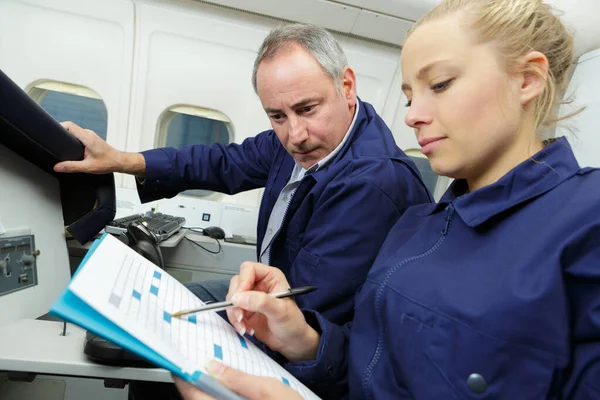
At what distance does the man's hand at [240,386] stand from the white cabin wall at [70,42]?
2.61m

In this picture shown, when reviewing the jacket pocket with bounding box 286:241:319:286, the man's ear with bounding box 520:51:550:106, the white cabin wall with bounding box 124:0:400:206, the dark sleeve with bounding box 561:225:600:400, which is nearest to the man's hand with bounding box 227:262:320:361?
the jacket pocket with bounding box 286:241:319:286

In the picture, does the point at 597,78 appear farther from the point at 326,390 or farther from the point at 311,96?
the point at 326,390

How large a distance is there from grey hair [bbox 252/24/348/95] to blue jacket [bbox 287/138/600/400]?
2.02 feet

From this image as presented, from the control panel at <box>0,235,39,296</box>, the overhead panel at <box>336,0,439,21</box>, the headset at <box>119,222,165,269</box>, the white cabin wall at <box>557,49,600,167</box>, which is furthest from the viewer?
the white cabin wall at <box>557,49,600,167</box>

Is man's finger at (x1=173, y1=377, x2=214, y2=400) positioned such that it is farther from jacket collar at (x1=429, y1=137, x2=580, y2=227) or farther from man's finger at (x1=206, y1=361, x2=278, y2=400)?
jacket collar at (x1=429, y1=137, x2=580, y2=227)

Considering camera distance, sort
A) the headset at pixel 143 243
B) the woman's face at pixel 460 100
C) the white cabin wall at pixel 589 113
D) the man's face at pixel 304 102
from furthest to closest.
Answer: the white cabin wall at pixel 589 113 → the headset at pixel 143 243 → the man's face at pixel 304 102 → the woman's face at pixel 460 100

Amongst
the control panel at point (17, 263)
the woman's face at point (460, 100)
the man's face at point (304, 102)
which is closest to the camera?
the woman's face at point (460, 100)

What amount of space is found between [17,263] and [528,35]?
124 centimetres

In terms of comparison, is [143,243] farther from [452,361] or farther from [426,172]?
[426,172]

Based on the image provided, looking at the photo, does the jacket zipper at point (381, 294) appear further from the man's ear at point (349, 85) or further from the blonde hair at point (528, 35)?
the man's ear at point (349, 85)

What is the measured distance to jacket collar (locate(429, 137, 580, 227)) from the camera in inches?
24.3

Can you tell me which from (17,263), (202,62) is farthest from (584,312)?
(202,62)

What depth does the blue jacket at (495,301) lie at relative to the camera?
0.52 m

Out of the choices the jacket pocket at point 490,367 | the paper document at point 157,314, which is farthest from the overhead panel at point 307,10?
the jacket pocket at point 490,367
